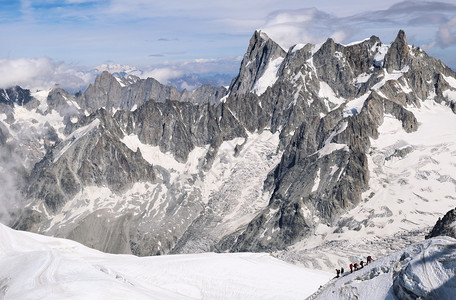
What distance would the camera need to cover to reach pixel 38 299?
52.0 meters

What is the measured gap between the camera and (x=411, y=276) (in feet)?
127

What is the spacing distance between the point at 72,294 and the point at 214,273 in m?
29.8

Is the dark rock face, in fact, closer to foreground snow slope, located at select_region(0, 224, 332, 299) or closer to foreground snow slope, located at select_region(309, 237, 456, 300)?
foreground snow slope, located at select_region(0, 224, 332, 299)

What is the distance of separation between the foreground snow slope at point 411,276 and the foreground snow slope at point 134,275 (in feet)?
78.8

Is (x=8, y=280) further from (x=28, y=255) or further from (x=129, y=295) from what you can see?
(x=129, y=295)

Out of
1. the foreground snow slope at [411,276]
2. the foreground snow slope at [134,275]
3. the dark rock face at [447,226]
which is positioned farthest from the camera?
the dark rock face at [447,226]

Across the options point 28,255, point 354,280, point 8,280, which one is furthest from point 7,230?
point 354,280

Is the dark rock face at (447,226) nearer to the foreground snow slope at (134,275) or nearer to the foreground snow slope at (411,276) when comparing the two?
the foreground snow slope at (134,275)

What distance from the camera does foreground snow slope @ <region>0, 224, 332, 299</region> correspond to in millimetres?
56562

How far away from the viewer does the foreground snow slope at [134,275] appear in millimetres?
56562

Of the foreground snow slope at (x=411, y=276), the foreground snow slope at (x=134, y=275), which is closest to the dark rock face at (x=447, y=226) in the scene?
the foreground snow slope at (x=134, y=275)

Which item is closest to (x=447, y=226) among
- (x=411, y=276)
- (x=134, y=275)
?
(x=134, y=275)

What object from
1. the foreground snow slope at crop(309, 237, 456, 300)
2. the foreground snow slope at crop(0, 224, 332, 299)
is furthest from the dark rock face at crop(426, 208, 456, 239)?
the foreground snow slope at crop(309, 237, 456, 300)

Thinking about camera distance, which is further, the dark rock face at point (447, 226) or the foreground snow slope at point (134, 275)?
the dark rock face at point (447, 226)
